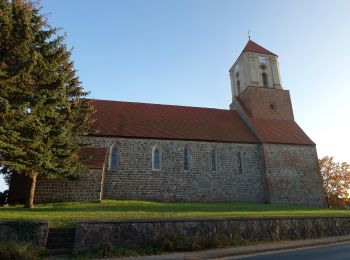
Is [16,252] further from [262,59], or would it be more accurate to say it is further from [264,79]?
[262,59]

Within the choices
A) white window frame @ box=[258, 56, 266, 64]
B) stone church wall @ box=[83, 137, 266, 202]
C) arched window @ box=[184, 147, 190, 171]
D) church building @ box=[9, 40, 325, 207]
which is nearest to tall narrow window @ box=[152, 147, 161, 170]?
church building @ box=[9, 40, 325, 207]

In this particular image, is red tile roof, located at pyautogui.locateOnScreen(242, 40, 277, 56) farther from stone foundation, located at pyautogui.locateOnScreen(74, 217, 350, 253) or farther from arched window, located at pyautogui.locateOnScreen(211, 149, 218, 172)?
stone foundation, located at pyautogui.locateOnScreen(74, 217, 350, 253)

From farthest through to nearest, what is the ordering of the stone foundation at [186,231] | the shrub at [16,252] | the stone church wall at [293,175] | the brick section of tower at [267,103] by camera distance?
the brick section of tower at [267,103] < the stone church wall at [293,175] < the stone foundation at [186,231] < the shrub at [16,252]

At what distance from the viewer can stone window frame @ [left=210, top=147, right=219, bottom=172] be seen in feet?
72.1

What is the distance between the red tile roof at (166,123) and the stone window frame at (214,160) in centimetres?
95

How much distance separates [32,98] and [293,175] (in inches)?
770

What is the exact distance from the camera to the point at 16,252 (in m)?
8.45

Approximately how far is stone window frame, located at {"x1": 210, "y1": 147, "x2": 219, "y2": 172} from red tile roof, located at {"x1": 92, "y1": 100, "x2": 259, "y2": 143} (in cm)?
95

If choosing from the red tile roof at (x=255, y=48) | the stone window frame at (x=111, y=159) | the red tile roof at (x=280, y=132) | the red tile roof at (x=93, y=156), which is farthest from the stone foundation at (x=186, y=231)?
the red tile roof at (x=255, y=48)

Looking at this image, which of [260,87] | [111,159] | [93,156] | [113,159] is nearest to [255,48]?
[260,87]

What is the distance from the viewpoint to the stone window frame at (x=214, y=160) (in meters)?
22.0

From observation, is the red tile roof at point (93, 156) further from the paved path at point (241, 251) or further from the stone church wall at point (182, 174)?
the paved path at point (241, 251)

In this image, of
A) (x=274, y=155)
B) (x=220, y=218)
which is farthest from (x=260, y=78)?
(x=220, y=218)

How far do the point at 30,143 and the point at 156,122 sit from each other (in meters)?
11.2
